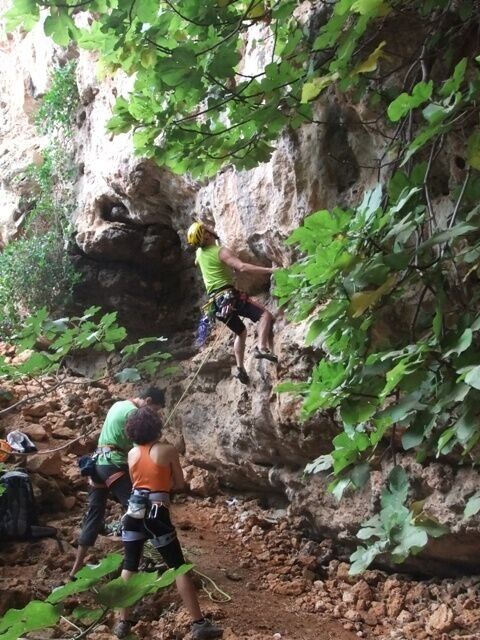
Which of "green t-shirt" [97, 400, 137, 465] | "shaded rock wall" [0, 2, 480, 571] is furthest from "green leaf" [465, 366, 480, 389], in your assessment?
"green t-shirt" [97, 400, 137, 465]

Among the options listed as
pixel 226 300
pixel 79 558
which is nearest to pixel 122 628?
pixel 79 558

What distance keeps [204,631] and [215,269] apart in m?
2.69

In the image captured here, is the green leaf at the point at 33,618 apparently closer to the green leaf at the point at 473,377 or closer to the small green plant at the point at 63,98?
the green leaf at the point at 473,377

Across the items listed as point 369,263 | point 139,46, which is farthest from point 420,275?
point 139,46

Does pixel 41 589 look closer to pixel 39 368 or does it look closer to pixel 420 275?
pixel 39 368

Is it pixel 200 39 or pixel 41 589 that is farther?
pixel 41 589

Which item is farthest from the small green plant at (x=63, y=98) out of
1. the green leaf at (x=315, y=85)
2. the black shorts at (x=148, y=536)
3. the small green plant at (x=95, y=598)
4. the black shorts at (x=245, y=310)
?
the small green plant at (x=95, y=598)

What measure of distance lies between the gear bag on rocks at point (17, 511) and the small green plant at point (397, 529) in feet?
11.9

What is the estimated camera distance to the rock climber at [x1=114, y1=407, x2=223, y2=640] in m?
3.43

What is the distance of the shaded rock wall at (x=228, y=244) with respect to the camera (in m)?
3.70

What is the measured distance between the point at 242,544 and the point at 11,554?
188cm

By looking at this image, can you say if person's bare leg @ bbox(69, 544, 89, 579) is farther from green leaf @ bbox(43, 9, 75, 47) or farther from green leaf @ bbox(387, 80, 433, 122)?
green leaf @ bbox(387, 80, 433, 122)

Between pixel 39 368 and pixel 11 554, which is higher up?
pixel 39 368

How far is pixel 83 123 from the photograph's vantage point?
26.5 ft
